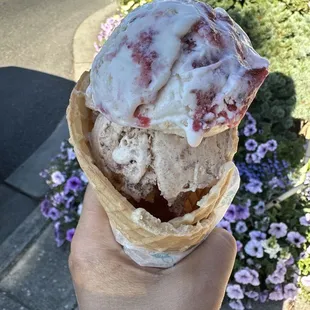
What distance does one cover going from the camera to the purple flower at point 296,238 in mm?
3197

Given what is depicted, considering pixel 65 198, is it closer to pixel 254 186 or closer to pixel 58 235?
pixel 58 235

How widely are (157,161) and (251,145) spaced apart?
1.99 m

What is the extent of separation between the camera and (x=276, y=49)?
3.64 m

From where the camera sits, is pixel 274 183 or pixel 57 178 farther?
pixel 57 178

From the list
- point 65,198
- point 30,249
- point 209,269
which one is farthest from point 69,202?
point 209,269

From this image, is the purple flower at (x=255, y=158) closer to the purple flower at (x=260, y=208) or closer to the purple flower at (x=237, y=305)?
the purple flower at (x=260, y=208)

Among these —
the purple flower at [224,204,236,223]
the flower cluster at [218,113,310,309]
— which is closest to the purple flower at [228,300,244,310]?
the flower cluster at [218,113,310,309]

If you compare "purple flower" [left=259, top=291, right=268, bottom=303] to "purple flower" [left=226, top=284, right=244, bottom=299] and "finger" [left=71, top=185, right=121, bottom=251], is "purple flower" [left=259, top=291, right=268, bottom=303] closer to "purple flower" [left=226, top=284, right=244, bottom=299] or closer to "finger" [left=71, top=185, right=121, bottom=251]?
"purple flower" [left=226, top=284, right=244, bottom=299]

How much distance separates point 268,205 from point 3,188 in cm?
221

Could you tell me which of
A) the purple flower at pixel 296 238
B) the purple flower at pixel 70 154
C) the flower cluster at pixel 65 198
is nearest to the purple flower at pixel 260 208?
the purple flower at pixel 296 238

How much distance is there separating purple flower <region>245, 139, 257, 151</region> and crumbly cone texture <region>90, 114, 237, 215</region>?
5.90 ft

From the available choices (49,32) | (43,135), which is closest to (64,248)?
(43,135)

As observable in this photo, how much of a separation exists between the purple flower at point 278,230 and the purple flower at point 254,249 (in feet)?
0.42

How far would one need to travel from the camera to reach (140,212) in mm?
1509
